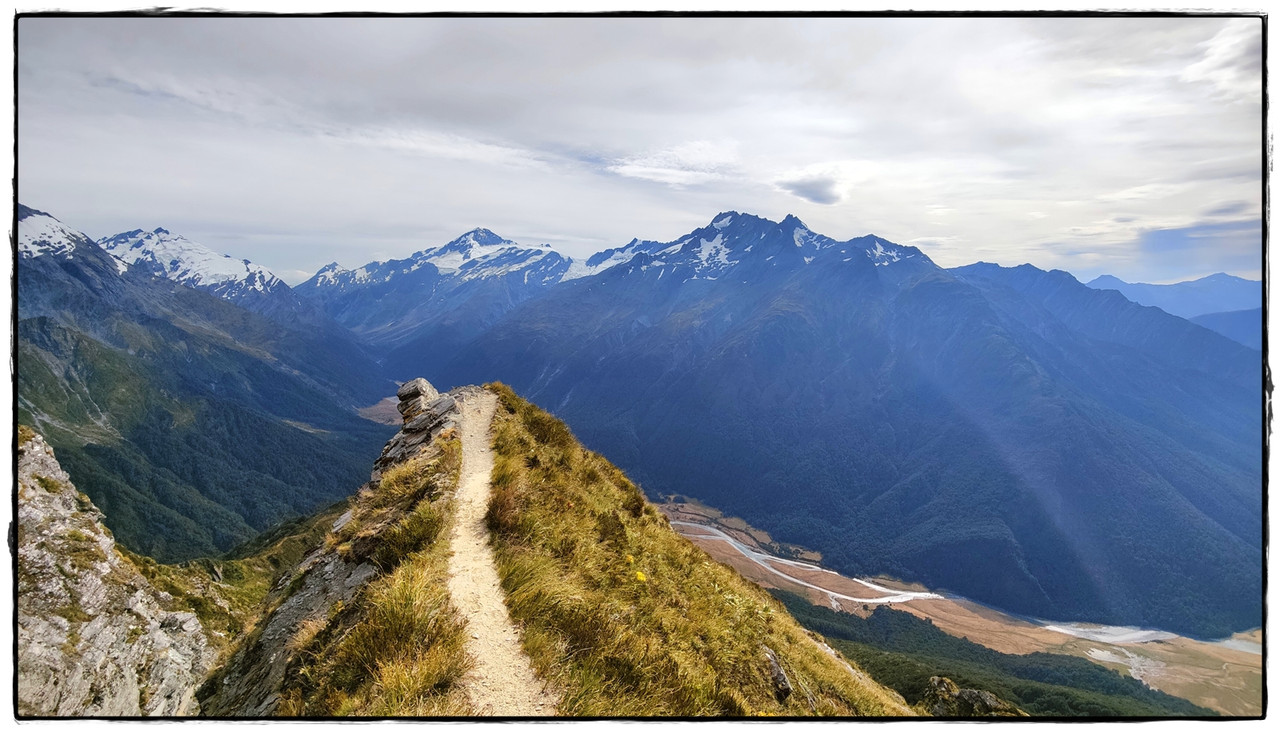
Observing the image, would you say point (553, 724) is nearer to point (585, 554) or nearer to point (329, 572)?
point (585, 554)

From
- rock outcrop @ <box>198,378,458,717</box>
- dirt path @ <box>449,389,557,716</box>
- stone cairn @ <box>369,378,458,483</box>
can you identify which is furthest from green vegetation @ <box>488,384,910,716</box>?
rock outcrop @ <box>198,378,458,717</box>

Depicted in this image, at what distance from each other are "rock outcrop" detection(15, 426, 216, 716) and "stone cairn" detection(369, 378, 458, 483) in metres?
18.9

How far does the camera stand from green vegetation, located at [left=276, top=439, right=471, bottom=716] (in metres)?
6.20

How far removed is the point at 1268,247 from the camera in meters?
9.95

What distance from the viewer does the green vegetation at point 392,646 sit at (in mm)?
6203

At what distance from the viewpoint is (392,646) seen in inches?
264

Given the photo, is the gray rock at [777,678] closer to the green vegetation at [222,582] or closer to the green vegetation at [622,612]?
the green vegetation at [622,612]

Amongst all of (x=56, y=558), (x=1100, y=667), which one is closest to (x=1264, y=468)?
(x=56, y=558)

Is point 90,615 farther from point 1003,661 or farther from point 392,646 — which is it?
point 1003,661

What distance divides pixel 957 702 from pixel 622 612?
30529 mm

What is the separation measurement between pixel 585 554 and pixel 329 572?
17.8 feet

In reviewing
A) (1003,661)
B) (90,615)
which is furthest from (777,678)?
(1003,661)

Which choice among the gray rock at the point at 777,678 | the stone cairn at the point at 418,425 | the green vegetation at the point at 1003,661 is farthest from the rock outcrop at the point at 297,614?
the green vegetation at the point at 1003,661

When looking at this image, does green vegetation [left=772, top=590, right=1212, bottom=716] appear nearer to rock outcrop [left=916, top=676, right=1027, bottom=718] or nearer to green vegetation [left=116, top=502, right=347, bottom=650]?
rock outcrop [left=916, top=676, right=1027, bottom=718]
